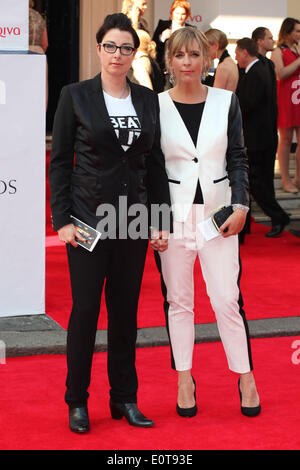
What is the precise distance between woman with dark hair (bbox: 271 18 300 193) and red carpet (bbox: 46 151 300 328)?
6.22 feet

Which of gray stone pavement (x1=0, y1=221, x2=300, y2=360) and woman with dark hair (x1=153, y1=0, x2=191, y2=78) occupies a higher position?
woman with dark hair (x1=153, y1=0, x2=191, y2=78)

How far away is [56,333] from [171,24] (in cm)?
624

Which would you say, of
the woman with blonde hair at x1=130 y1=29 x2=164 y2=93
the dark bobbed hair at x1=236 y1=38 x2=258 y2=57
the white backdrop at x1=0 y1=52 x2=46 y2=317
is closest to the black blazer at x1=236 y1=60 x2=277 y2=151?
the dark bobbed hair at x1=236 y1=38 x2=258 y2=57

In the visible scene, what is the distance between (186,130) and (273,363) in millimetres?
1691

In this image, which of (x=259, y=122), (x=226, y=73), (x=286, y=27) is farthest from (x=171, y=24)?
(x=226, y=73)

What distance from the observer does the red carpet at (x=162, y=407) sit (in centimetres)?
401

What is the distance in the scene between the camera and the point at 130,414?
166 inches

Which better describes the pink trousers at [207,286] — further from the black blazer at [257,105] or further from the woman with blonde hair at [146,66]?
the woman with blonde hair at [146,66]

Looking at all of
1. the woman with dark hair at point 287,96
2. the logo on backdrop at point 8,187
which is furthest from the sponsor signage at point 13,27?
the woman with dark hair at point 287,96

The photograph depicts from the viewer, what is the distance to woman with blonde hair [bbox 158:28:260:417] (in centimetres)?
423

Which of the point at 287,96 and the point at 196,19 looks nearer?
the point at 287,96

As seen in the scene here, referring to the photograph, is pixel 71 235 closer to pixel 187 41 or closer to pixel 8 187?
pixel 187 41

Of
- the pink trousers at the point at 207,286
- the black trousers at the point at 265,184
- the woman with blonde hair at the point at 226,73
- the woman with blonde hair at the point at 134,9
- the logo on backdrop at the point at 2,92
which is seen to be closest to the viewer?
the pink trousers at the point at 207,286

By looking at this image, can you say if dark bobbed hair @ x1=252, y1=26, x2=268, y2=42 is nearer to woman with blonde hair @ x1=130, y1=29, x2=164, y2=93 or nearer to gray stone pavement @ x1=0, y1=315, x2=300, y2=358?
woman with blonde hair @ x1=130, y1=29, x2=164, y2=93
